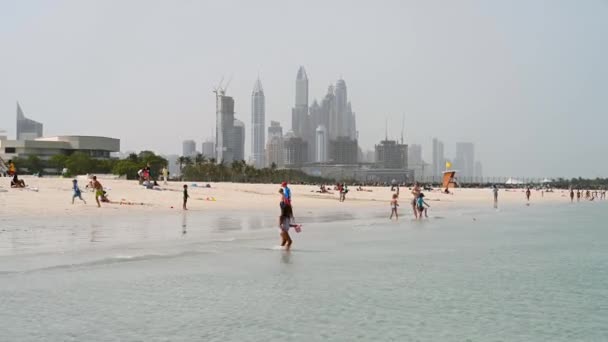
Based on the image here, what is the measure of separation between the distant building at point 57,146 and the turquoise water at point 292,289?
Answer: 153204 millimetres

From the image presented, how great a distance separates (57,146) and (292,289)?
168534 millimetres

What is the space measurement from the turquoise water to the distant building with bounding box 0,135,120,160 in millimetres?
153204

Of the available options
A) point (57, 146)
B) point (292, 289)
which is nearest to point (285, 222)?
point (292, 289)

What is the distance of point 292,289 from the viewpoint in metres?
13.2

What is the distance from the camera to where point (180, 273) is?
597 inches

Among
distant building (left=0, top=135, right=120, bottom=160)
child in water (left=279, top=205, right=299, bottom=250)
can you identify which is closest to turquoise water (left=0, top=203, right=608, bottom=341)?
child in water (left=279, top=205, right=299, bottom=250)

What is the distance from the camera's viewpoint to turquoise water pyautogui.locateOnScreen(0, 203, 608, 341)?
9.48m

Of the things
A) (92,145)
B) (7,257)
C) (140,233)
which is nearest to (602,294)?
(7,257)

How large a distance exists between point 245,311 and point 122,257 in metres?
8.09

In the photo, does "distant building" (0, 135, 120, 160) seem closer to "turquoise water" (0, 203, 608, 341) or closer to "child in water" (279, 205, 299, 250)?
"turquoise water" (0, 203, 608, 341)

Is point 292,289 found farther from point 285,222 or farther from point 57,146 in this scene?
point 57,146

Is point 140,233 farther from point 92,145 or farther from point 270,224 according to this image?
point 92,145

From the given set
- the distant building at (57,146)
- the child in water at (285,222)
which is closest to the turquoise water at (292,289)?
the child in water at (285,222)

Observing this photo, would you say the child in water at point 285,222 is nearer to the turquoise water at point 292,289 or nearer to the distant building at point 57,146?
the turquoise water at point 292,289
